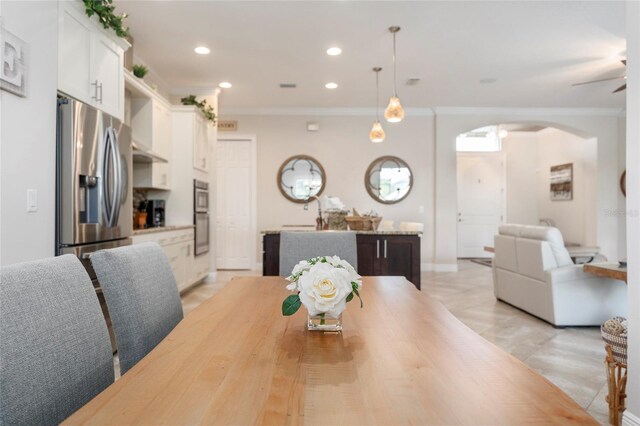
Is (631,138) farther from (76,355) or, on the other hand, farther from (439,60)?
(439,60)

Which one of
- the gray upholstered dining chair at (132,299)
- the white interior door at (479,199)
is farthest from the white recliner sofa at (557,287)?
the white interior door at (479,199)

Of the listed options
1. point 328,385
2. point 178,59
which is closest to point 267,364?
point 328,385

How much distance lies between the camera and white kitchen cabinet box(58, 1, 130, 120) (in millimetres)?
2488

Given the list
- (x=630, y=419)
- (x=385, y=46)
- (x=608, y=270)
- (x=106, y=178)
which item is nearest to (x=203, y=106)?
(x=385, y=46)

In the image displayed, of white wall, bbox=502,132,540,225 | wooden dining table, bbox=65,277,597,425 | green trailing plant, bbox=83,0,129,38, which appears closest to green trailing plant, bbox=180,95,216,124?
green trailing plant, bbox=83,0,129,38

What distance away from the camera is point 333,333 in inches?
44.7

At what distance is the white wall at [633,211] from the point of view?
5.93 ft

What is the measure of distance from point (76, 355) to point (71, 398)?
0.09m

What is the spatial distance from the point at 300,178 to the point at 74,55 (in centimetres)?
467

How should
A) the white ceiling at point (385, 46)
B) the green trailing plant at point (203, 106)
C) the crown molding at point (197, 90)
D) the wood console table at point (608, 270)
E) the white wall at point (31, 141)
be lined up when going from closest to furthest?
the white wall at point (31, 141) < the wood console table at point (608, 270) < the white ceiling at point (385, 46) < the green trailing plant at point (203, 106) < the crown molding at point (197, 90)

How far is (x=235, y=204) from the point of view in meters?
7.13

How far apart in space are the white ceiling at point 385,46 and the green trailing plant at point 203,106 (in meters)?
0.27

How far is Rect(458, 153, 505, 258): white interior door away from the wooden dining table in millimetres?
8423

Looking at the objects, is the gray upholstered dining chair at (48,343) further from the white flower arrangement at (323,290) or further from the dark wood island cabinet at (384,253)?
the dark wood island cabinet at (384,253)
